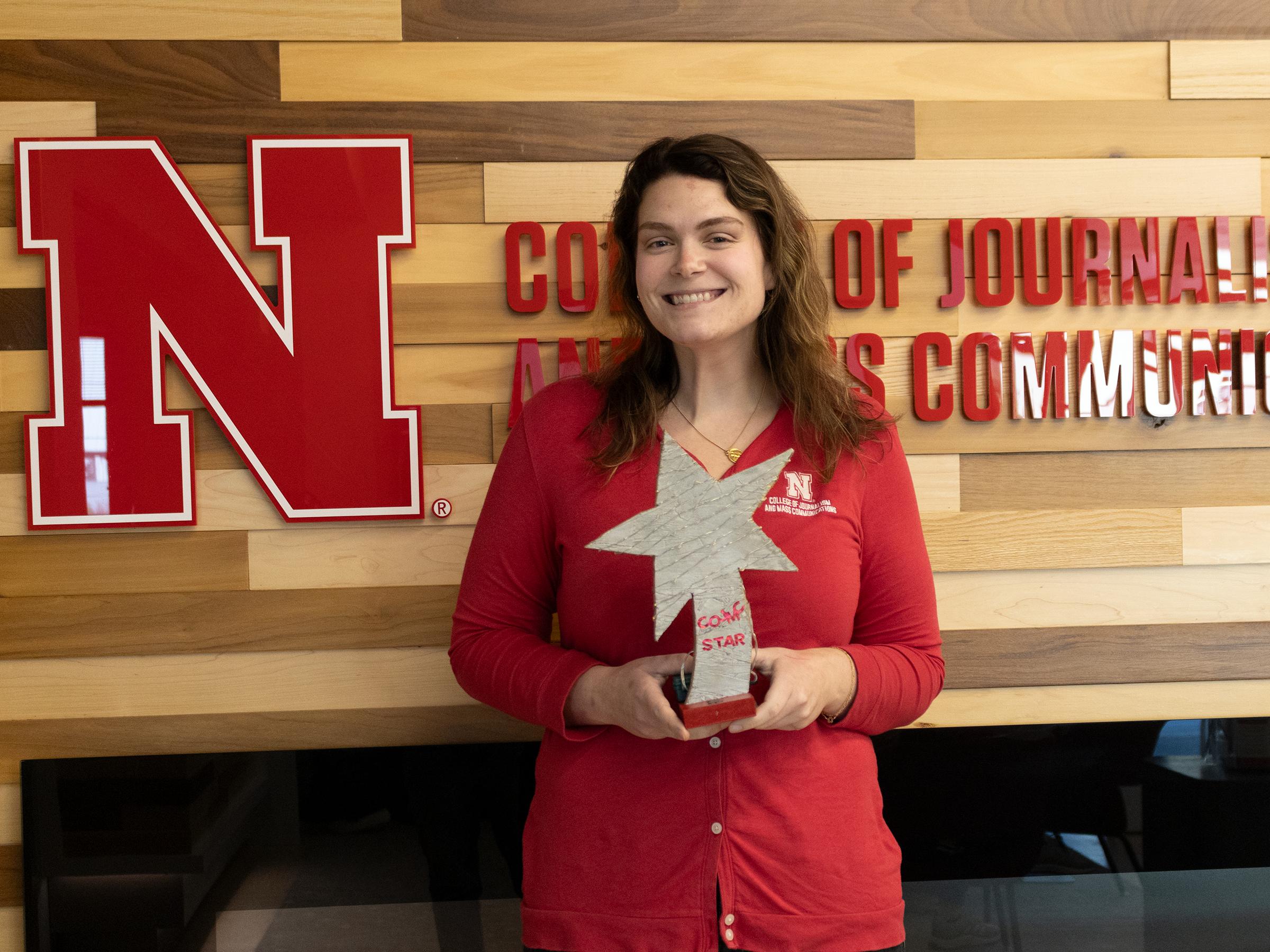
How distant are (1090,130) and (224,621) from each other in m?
1.74

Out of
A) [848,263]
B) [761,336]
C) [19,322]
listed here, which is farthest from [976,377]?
[19,322]

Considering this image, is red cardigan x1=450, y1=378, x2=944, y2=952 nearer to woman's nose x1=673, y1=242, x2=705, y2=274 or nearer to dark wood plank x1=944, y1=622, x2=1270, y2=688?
woman's nose x1=673, y1=242, x2=705, y2=274

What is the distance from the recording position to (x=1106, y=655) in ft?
5.66

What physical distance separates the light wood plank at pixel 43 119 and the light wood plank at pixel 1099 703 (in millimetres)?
1760

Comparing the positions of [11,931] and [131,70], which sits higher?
[131,70]

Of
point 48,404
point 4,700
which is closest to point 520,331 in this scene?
point 48,404

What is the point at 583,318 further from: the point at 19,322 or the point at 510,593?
the point at 19,322

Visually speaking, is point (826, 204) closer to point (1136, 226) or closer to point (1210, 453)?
point (1136, 226)

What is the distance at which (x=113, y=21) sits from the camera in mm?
1628

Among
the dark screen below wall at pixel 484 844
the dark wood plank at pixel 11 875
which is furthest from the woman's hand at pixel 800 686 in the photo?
the dark wood plank at pixel 11 875

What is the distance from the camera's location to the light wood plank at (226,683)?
1637 mm

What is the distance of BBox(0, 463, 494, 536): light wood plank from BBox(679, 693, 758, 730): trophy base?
737 millimetres

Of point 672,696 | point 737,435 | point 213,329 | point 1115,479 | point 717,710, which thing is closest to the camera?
point 717,710

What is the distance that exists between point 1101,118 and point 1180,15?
236 millimetres
